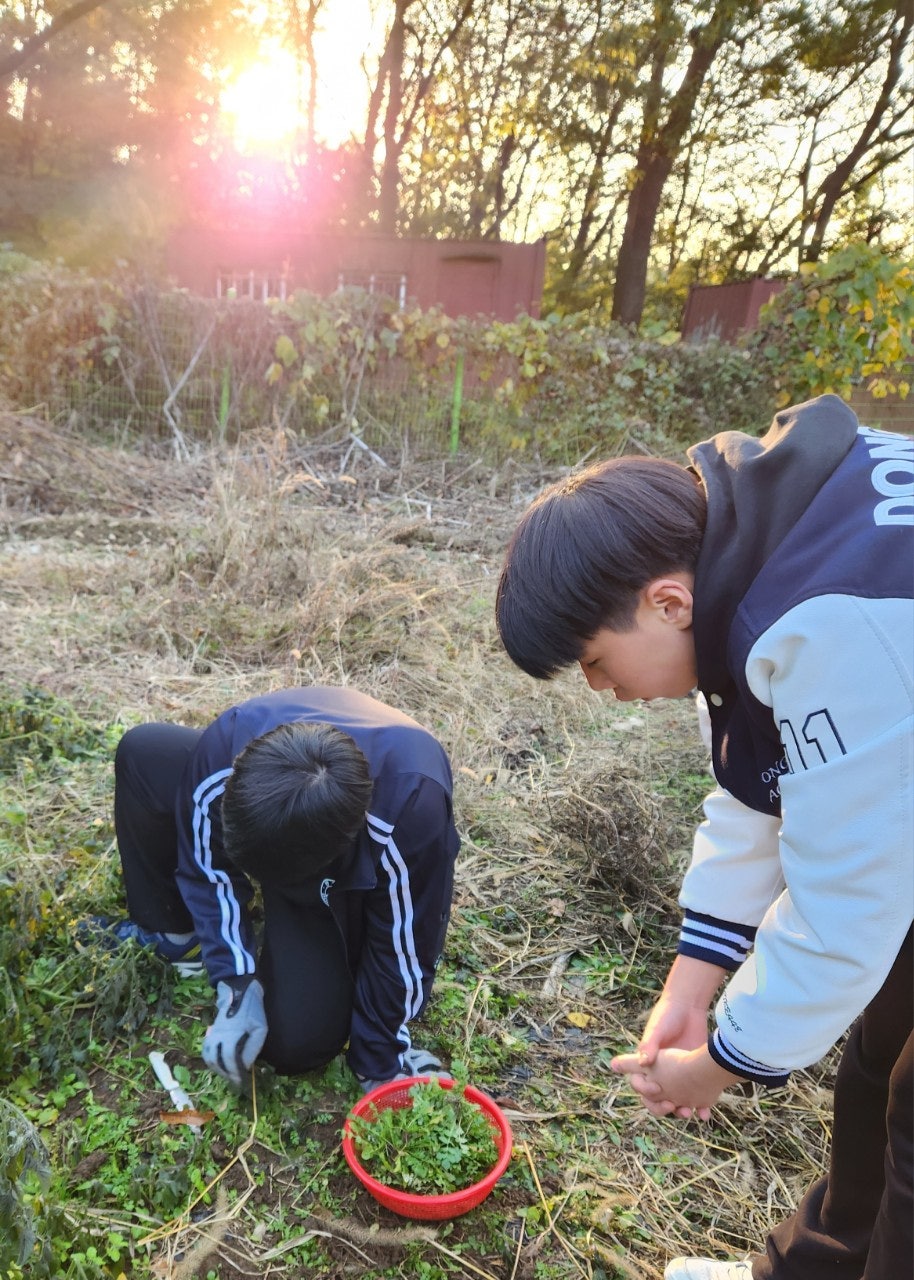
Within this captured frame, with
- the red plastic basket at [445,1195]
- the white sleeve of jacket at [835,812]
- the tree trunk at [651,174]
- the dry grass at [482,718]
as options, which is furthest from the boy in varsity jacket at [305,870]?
the tree trunk at [651,174]

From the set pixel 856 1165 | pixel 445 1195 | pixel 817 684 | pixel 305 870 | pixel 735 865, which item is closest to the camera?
pixel 817 684

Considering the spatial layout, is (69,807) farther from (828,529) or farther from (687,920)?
(828,529)

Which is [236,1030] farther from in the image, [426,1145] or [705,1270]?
[705,1270]

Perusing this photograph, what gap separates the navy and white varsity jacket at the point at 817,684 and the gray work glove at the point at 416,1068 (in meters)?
1.02

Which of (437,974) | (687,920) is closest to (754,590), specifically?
(687,920)

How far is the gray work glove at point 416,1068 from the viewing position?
75.8 inches

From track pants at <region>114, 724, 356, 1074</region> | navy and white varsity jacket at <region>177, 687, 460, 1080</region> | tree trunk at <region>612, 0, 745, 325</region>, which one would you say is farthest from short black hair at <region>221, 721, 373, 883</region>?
tree trunk at <region>612, 0, 745, 325</region>

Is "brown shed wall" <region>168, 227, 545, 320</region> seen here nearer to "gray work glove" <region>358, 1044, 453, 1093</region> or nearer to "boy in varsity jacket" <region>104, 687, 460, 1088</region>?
"boy in varsity jacket" <region>104, 687, 460, 1088</region>

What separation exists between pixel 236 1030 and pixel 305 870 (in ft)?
1.55

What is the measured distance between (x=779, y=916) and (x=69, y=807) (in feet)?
7.67

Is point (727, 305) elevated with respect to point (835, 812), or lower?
elevated

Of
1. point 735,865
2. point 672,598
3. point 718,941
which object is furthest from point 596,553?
point 718,941

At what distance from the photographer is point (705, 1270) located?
150cm

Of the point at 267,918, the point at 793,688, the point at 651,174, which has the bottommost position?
the point at 267,918
